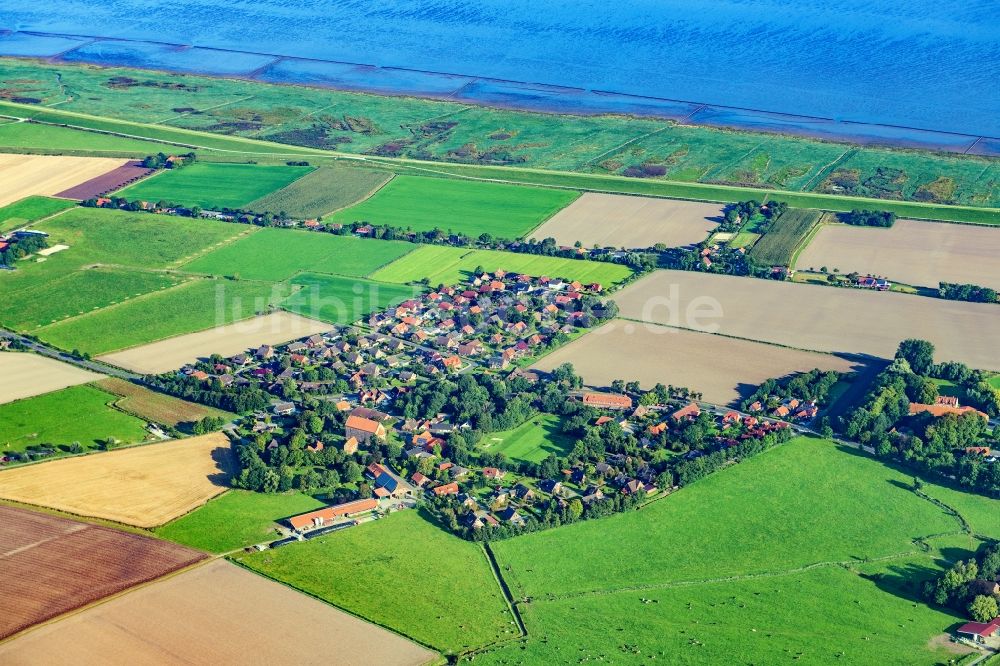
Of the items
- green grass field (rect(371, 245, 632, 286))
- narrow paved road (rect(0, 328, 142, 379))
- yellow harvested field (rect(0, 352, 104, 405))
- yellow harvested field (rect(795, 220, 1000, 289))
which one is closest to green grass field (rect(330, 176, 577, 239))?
green grass field (rect(371, 245, 632, 286))

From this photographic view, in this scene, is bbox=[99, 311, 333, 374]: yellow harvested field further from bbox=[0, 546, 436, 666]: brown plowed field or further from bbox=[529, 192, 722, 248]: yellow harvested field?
bbox=[0, 546, 436, 666]: brown plowed field

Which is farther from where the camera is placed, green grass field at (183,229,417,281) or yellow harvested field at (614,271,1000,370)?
green grass field at (183,229,417,281)

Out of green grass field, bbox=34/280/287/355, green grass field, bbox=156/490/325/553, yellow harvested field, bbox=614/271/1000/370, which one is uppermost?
yellow harvested field, bbox=614/271/1000/370

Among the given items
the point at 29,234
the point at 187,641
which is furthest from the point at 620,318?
the point at 29,234

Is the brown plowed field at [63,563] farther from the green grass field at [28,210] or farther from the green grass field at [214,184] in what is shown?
the green grass field at [214,184]

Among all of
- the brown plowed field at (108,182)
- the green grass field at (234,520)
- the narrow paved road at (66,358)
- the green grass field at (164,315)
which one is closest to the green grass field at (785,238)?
the green grass field at (164,315)
